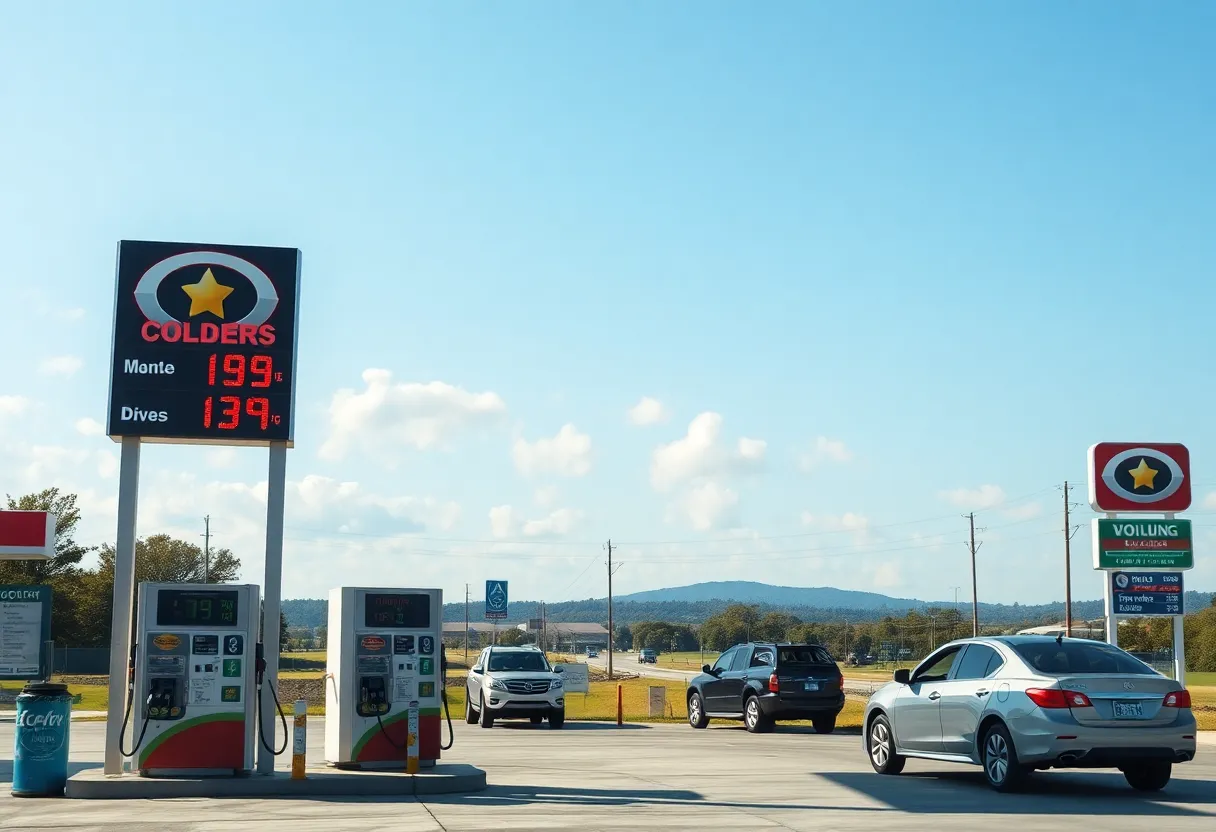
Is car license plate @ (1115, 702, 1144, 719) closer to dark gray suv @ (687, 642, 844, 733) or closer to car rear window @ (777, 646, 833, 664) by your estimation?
dark gray suv @ (687, 642, 844, 733)

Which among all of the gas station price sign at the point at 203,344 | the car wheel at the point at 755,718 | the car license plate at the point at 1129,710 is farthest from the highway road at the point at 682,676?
the gas station price sign at the point at 203,344

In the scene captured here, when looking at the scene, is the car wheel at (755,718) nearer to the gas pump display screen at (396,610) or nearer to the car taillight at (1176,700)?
the gas pump display screen at (396,610)

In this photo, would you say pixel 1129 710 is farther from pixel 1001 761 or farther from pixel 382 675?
pixel 382 675

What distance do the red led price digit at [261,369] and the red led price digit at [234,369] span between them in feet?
0.36

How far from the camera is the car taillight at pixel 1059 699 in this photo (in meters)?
13.0

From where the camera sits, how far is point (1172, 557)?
1266 inches

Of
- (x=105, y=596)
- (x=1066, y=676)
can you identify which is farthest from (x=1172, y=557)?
(x=105, y=596)

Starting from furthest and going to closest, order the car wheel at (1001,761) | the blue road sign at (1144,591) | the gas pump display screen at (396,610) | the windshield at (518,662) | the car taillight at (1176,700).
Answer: the blue road sign at (1144,591), the windshield at (518,662), the gas pump display screen at (396,610), the car wheel at (1001,761), the car taillight at (1176,700)

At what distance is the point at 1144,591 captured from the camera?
105 feet

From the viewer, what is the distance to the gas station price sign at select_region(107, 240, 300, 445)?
15023 mm

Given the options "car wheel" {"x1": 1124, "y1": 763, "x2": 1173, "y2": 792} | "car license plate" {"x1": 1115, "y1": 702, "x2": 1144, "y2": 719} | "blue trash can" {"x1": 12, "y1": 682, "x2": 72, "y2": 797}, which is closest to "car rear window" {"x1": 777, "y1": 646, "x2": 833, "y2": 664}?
"car wheel" {"x1": 1124, "y1": 763, "x2": 1173, "y2": 792}

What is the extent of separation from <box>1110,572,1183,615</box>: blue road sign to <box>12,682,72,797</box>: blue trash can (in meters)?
25.1

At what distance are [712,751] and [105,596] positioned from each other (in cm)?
7914

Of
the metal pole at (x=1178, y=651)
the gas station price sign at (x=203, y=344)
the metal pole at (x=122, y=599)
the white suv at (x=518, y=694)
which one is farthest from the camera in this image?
the metal pole at (x=1178, y=651)
